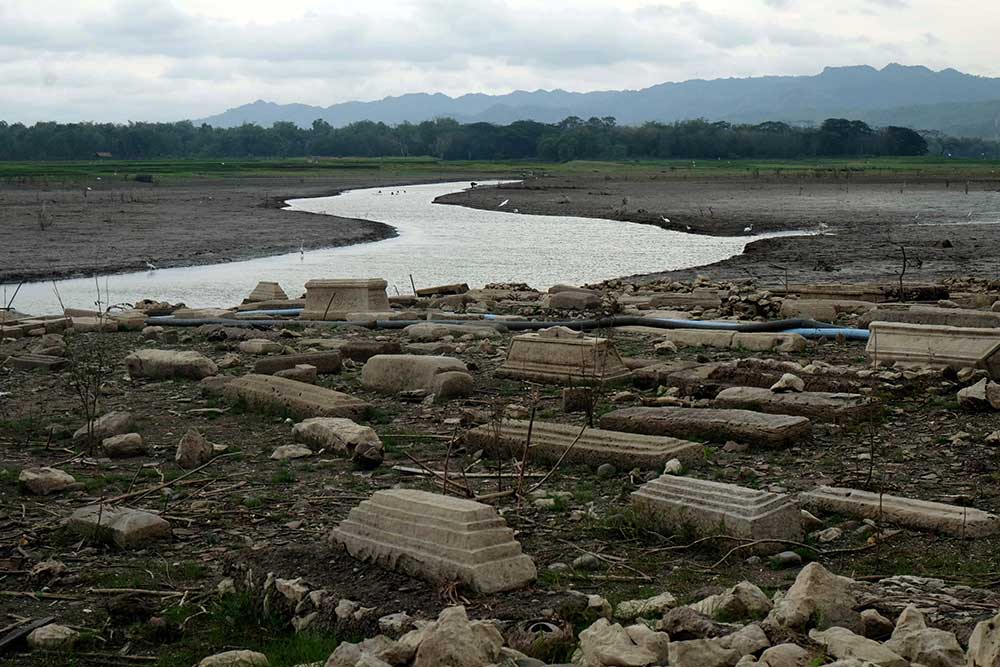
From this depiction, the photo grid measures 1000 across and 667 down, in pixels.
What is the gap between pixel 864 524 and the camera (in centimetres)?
557

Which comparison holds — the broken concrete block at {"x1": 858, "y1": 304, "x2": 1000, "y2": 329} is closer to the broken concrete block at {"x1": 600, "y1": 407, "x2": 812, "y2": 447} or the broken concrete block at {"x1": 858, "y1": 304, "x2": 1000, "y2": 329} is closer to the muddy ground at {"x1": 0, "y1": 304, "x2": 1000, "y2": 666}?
the muddy ground at {"x1": 0, "y1": 304, "x2": 1000, "y2": 666}

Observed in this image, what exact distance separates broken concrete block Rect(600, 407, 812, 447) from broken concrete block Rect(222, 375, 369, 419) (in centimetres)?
197

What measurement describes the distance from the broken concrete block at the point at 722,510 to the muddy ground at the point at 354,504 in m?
0.10

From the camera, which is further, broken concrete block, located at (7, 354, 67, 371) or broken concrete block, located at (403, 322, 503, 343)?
broken concrete block, located at (403, 322, 503, 343)

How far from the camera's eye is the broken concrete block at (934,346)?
8.83 m

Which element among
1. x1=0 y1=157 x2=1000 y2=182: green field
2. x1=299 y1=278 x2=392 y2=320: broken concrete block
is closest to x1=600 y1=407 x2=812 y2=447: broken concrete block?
x1=299 y1=278 x2=392 y2=320: broken concrete block

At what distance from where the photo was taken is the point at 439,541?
4730 mm

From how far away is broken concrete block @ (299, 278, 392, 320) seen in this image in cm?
1466

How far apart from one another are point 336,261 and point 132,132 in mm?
106738

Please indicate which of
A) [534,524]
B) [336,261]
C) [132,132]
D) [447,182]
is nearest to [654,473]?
[534,524]

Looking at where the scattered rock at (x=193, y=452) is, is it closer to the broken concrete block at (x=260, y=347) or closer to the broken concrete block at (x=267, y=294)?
the broken concrete block at (x=260, y=347)

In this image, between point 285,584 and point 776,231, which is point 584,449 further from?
point 776,231

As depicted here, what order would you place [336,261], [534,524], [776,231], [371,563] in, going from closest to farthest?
[371,563]
[534,524]
[336,261]
[776,231]

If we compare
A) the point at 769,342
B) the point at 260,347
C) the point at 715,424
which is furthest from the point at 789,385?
the point at 260,347
